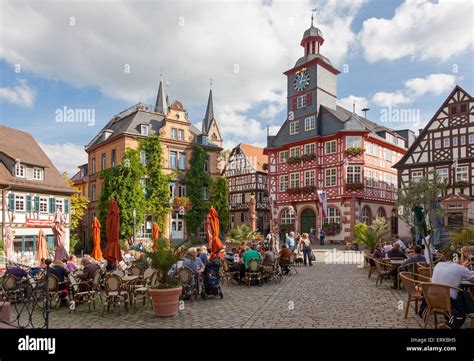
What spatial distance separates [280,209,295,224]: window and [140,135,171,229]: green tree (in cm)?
1154

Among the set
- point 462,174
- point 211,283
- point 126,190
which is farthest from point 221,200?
point 211,283

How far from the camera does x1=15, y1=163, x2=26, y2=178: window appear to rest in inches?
963

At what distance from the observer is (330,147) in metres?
33.5

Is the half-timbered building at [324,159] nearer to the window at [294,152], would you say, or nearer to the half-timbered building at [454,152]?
the window at [294,152]

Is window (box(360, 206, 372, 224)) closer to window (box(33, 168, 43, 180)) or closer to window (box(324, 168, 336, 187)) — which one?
window (box(324, 168, 336, 187))

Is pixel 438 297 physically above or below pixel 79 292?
above

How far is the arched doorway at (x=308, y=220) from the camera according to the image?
110ft

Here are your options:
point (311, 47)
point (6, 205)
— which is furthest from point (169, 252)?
point (311, 47)

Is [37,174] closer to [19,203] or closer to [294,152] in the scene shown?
[19,203]

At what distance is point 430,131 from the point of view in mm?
28438

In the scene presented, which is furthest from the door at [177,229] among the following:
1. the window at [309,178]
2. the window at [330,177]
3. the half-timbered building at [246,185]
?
the window at [330,177]

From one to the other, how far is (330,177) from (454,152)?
1000 cm

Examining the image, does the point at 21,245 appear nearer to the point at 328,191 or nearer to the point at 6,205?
the point at 6,205
